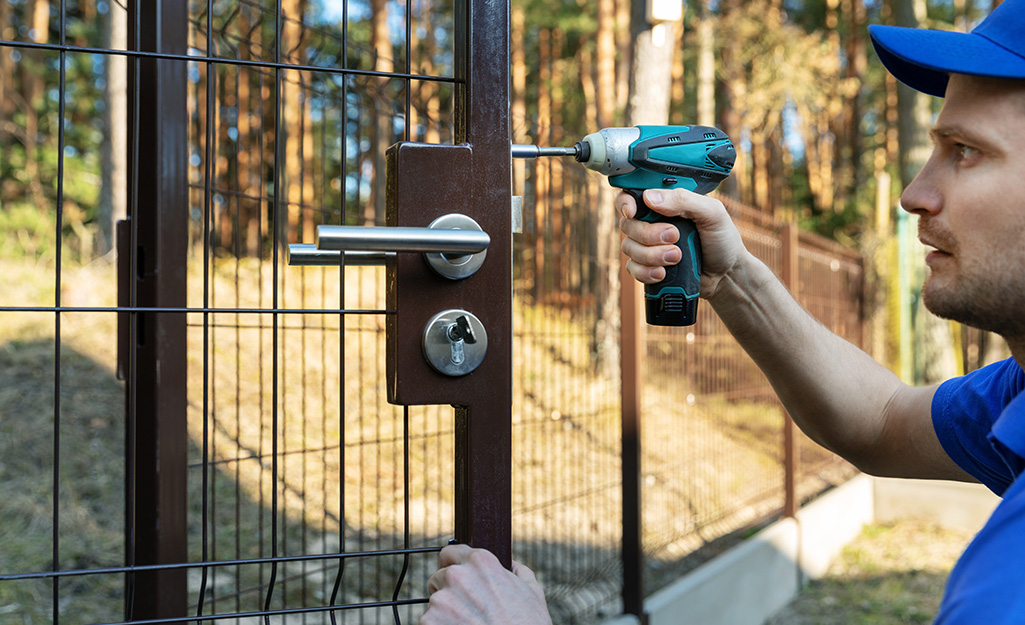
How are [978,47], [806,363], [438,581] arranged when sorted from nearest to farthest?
[978,47]
[438,581]
[806,363]

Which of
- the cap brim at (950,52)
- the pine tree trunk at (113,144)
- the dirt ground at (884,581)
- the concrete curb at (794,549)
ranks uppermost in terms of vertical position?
the pine tree trunk at (113,144)

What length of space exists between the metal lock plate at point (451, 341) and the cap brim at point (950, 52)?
2.40 feet

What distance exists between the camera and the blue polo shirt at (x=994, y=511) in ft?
2.44

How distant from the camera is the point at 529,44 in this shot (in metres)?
16.9

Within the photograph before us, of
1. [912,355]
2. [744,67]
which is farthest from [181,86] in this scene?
[744,67]

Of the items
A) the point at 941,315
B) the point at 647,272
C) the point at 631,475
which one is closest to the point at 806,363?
the point at 647,272

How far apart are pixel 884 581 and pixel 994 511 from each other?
572cm

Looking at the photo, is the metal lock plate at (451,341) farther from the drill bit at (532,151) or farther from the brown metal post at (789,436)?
the brown metal post at (789,436)

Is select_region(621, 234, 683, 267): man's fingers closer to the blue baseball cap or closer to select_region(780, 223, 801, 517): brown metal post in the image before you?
the blue baseball cap

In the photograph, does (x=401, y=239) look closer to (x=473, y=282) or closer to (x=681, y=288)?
(x=473, y=282)

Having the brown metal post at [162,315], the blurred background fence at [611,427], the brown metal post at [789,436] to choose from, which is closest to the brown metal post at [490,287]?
the brown metal post at [162,315]

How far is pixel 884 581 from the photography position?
19.1ft

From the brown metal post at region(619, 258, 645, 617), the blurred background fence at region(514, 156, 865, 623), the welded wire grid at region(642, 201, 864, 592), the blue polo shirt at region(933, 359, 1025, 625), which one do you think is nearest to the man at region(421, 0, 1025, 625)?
the blue polo shirt at region(933, 359, 1025, 625)

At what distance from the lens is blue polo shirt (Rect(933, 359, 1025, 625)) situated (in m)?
0.74
